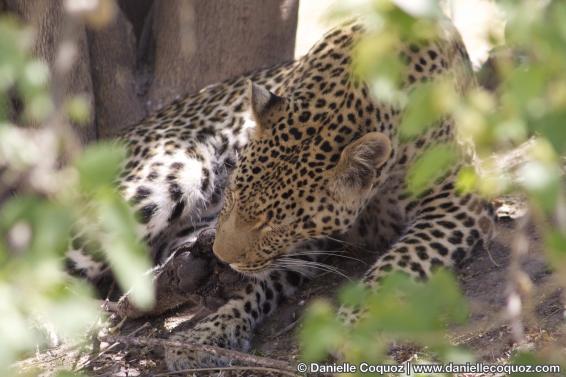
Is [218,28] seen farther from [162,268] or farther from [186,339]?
[186,339]

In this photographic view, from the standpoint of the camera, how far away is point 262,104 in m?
5.78

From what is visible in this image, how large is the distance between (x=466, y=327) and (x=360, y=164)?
1106mm

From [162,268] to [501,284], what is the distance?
2.13m

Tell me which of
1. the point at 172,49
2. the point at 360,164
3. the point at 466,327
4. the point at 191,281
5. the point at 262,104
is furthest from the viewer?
the point at 172,49

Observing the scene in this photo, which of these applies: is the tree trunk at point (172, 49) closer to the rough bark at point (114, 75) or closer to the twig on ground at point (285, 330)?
the rough bark at point (114, 75)

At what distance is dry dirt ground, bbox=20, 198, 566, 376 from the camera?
4723mm

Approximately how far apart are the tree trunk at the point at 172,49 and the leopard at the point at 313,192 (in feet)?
3.95

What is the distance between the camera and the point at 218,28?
7879mm

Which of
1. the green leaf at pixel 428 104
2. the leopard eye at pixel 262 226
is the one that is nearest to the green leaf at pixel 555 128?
the green leaf at pixel 428 104

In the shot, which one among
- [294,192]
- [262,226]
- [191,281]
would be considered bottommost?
[191,281]

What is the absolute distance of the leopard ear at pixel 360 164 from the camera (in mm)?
5320

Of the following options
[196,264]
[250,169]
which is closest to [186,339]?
[196,264]

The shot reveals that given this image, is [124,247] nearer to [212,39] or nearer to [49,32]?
[49,32]

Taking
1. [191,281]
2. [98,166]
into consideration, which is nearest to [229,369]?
[191,281]
